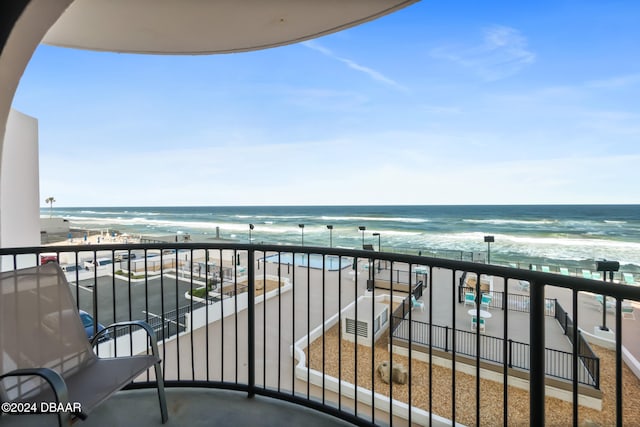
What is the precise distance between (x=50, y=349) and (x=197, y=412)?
0.85 m

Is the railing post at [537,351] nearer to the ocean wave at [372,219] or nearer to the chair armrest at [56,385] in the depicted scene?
the chair armrest at [56,385]

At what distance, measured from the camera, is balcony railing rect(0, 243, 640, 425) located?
1.22 m

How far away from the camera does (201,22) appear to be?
6.55ft

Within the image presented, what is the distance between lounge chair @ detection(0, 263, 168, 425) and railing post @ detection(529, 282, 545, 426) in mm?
1721

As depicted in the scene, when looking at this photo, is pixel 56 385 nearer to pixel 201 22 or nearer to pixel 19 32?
pixel 19 32

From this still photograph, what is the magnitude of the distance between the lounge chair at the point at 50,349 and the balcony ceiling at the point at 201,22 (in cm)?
155

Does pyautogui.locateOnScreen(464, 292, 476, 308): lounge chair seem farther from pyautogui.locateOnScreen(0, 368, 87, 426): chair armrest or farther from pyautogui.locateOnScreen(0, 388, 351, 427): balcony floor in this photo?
pyautogui.locateOnScreen(0, 368, 87, 426): chair armrest

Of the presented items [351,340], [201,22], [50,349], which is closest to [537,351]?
[50,349]

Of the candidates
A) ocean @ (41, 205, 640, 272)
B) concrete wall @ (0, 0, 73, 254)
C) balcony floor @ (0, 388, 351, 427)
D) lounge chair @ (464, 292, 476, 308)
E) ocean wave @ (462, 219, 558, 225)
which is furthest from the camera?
ocean wave @ (462, 219, 558, 225)

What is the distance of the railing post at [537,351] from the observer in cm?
110

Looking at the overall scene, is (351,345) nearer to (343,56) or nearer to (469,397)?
(469,397)

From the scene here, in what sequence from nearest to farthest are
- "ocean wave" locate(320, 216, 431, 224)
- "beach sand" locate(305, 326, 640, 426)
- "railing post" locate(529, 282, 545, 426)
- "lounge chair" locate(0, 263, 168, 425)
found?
"railing post" locate(529, 282, 545, 426) → "lounge chair" locate(0, 263, 168, 425) → "beach sand" locate(305, 326, 640, 426) → "ocean wave" locate(320, 216, 431, 224)

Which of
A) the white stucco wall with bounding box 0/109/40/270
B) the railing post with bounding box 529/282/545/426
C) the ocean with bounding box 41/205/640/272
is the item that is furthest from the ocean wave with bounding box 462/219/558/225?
the railing post with bounding box 529/282/545/426

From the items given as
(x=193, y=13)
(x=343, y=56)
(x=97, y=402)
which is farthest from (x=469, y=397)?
(x=343, y=56)
